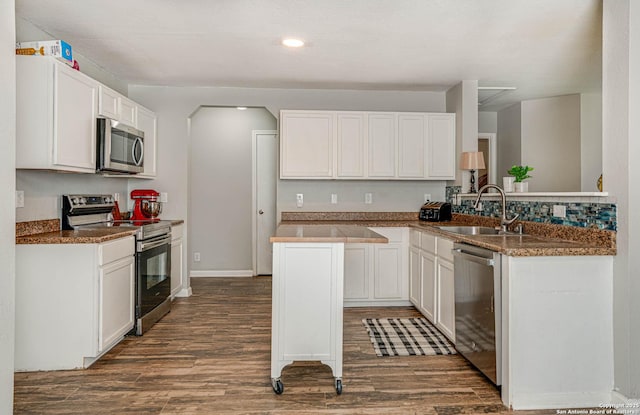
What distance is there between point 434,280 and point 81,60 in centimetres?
366

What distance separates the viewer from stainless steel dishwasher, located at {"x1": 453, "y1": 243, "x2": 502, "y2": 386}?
95.5 inches

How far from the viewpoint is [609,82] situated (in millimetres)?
2383

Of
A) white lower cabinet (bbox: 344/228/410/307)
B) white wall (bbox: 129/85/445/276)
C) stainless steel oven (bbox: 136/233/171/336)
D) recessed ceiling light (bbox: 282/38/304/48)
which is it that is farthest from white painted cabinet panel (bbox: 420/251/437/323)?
stainless steel oven (bbox: 136/233/171/336)

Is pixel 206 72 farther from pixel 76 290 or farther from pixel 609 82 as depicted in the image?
pixel 609 82

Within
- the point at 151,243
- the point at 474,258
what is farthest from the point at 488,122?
the point at 151,243

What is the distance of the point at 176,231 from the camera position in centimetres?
453

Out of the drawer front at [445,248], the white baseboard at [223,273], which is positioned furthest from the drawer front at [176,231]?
the drawer front at [445,248]

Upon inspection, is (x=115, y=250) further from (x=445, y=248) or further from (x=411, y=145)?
(x=411, y=145)

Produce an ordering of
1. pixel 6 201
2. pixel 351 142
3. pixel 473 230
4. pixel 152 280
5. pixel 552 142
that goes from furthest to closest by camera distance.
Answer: pixel 552 142
pixel 351 142
pixel 473 230
pixel 152 280
pixel 6 201

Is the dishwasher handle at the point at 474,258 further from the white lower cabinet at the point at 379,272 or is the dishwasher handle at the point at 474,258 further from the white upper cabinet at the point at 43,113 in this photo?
the white upper cabinet at the point at 43,113

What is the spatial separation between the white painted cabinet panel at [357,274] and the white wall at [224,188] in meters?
2.15

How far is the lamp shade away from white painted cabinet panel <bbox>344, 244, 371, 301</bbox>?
133cm

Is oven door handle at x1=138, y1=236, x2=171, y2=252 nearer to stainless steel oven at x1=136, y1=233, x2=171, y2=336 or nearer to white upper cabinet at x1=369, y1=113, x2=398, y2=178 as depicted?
stainless steel oven at x1=136, y1=233, x2=171, y2=336

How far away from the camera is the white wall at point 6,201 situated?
1.91 m
